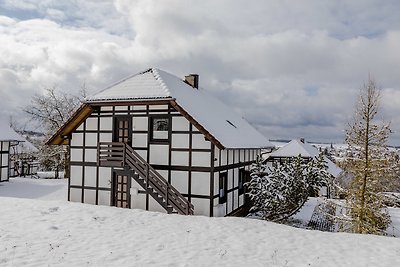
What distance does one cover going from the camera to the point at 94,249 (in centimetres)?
941

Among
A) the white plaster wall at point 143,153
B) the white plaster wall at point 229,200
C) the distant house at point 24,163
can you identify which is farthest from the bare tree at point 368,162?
the distant house at point 24,163

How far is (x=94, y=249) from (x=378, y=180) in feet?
39.5

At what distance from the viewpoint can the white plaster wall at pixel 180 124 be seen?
1669cm

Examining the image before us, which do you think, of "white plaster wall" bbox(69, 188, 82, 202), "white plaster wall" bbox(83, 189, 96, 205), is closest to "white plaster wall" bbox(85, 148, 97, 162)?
"white plaster wall" bbox(83, 189, 96, 205)

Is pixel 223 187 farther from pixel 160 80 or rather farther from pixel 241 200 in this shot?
pixel 160 80

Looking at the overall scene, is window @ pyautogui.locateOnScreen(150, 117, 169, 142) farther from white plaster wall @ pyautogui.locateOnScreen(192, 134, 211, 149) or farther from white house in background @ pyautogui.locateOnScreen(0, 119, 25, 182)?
white house in background @ pyautogui.locateOnScreen(0, 119, 25, 182)

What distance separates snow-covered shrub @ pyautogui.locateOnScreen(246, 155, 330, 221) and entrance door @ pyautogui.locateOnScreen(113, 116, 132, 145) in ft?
25.7

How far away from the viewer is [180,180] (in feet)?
54.9

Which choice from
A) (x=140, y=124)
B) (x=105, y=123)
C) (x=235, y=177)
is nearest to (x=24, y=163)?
(x=105, y=123)

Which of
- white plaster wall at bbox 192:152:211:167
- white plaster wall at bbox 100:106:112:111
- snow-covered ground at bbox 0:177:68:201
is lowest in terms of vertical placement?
snow-covered ground at bbox 0:177:68:201

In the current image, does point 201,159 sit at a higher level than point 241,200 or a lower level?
higher

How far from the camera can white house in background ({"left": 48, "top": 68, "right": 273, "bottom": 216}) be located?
1625cm

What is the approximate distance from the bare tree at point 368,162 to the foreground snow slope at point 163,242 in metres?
2.94

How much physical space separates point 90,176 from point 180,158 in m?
5.34
